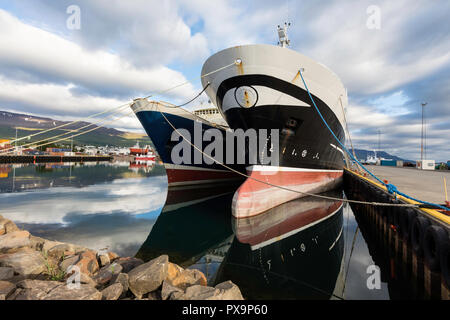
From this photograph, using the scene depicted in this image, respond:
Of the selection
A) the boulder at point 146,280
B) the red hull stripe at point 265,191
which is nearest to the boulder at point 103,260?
the boulder at point 146,280

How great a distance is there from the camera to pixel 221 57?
7867 mm

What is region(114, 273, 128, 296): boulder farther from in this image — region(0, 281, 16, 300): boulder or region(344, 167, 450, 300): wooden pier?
region(344, 167, 450, 300): wooden pier

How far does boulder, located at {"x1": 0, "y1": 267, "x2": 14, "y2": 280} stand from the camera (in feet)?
10.7

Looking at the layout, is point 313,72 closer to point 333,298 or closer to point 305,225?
point 305,225

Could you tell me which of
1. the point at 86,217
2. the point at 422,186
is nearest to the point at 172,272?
the point at 86,217

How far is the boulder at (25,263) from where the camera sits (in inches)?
137

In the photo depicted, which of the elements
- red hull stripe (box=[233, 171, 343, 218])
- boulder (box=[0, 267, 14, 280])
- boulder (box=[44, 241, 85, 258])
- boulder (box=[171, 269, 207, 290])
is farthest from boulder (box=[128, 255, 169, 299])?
red hull stripe (box=[233, 171, 343, 218])

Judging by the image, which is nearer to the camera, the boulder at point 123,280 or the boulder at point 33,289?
the boulder at point 33,289

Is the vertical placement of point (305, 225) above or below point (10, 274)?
below

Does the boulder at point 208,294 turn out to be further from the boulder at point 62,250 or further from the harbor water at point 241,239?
the boulder at point 62,250

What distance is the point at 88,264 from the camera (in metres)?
3.88

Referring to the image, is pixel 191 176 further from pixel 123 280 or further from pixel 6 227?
pixel 123 280
